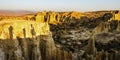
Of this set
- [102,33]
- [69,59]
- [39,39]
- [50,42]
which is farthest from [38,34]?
[102,33]

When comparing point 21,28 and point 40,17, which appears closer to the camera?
point 21,28

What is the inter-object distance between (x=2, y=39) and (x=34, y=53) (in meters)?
4.96

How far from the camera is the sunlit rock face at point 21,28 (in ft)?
79.0

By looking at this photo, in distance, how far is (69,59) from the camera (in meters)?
34.9

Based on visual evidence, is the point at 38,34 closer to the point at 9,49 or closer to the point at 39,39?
the point at 39,39

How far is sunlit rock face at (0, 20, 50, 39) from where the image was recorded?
948 inches

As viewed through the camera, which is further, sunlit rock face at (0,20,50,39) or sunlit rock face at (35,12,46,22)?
sunlit rock face at (35,12,46,22)

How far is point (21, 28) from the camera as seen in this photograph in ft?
85.9

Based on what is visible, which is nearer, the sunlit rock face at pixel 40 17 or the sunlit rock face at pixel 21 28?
the sunlit rock face at pixel 21 28

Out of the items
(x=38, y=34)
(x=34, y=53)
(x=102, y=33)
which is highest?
(x=38, y=34)

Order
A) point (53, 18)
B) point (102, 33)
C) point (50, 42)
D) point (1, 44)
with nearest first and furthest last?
point (1, 44)
point (50, 42)
point (102, 33)
point (53, 18)

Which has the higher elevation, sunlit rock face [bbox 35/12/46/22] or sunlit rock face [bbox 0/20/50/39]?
sunlit rock face [bbox 0/20/50/39]

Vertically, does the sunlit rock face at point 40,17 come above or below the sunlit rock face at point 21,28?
below

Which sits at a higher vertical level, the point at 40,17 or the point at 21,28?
the point at 21,28
